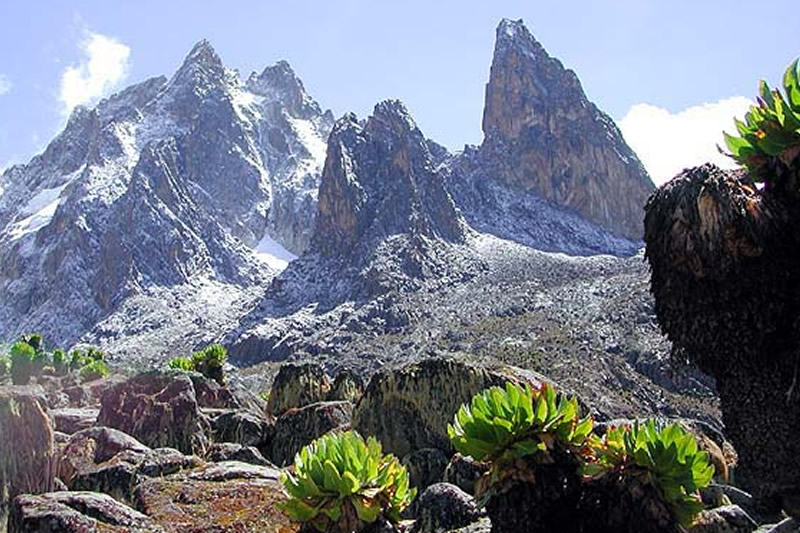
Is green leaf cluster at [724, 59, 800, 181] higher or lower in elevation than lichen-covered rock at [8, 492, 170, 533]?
higher

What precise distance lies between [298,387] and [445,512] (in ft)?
50.5

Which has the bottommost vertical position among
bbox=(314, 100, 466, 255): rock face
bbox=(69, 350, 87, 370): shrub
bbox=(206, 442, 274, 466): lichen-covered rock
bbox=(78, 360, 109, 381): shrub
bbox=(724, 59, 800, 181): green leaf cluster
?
bbox=(206, 442, 274, 466): lichen-covered rock

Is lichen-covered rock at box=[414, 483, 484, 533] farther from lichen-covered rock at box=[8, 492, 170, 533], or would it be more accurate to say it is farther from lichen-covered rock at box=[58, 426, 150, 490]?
lichen-covered rock at box=[58, 426, 150, 490]

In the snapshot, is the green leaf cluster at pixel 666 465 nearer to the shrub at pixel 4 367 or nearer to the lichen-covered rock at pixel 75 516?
the lichen-covered rock at pixel 75 516

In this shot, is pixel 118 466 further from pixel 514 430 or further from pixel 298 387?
pixel 298 387

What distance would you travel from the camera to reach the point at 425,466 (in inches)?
454

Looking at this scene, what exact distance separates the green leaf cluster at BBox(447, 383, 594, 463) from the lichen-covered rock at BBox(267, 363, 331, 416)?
1636 cm

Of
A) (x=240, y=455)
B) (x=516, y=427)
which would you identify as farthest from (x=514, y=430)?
(x=240, y=455)

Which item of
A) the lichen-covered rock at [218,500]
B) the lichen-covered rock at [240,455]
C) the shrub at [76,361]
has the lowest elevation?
the lichen-covered rock at [240,455]

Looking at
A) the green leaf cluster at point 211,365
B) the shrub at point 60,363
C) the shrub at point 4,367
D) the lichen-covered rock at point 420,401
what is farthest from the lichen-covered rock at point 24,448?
the shrub at point 60,363

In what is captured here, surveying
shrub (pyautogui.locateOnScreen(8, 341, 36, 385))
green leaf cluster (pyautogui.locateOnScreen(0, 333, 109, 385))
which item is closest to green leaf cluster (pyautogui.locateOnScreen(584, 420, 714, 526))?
green leaf cluster (pyautogui.locateOnScreen(0, 333, 109, 385))

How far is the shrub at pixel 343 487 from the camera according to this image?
6340 millimetres

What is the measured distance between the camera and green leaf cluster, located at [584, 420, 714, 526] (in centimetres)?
588

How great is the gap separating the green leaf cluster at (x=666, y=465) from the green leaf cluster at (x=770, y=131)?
7.32 feet
